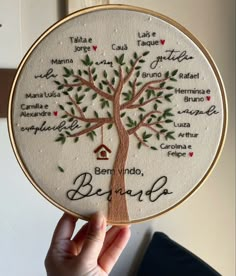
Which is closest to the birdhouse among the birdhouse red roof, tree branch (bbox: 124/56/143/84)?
the birdhouse red roof

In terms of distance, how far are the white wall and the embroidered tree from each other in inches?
21.7

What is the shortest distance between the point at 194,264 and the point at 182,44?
2.15 feet

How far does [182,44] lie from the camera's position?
0.65m

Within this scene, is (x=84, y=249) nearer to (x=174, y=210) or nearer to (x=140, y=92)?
(x=140, y=92)

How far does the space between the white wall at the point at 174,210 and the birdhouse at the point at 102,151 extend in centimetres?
57

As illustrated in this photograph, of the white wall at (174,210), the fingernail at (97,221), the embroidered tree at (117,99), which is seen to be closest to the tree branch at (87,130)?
the embroidered tree at (117,99)

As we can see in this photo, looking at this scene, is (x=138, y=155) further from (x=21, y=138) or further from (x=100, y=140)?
(x=21, y=138)

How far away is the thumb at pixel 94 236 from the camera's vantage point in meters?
0.64

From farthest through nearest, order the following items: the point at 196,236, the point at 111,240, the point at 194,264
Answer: the point at 196,236 < the point at 194,264 < the point at 111,240

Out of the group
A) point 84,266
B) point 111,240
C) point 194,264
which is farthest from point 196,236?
point 84,266

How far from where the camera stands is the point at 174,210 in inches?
49.7

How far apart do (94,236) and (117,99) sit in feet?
0.71

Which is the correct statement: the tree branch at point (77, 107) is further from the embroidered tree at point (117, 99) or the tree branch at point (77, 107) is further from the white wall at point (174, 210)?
the white wall at point (174, 210)

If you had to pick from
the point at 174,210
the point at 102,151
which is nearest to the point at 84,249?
the point at 102,151
